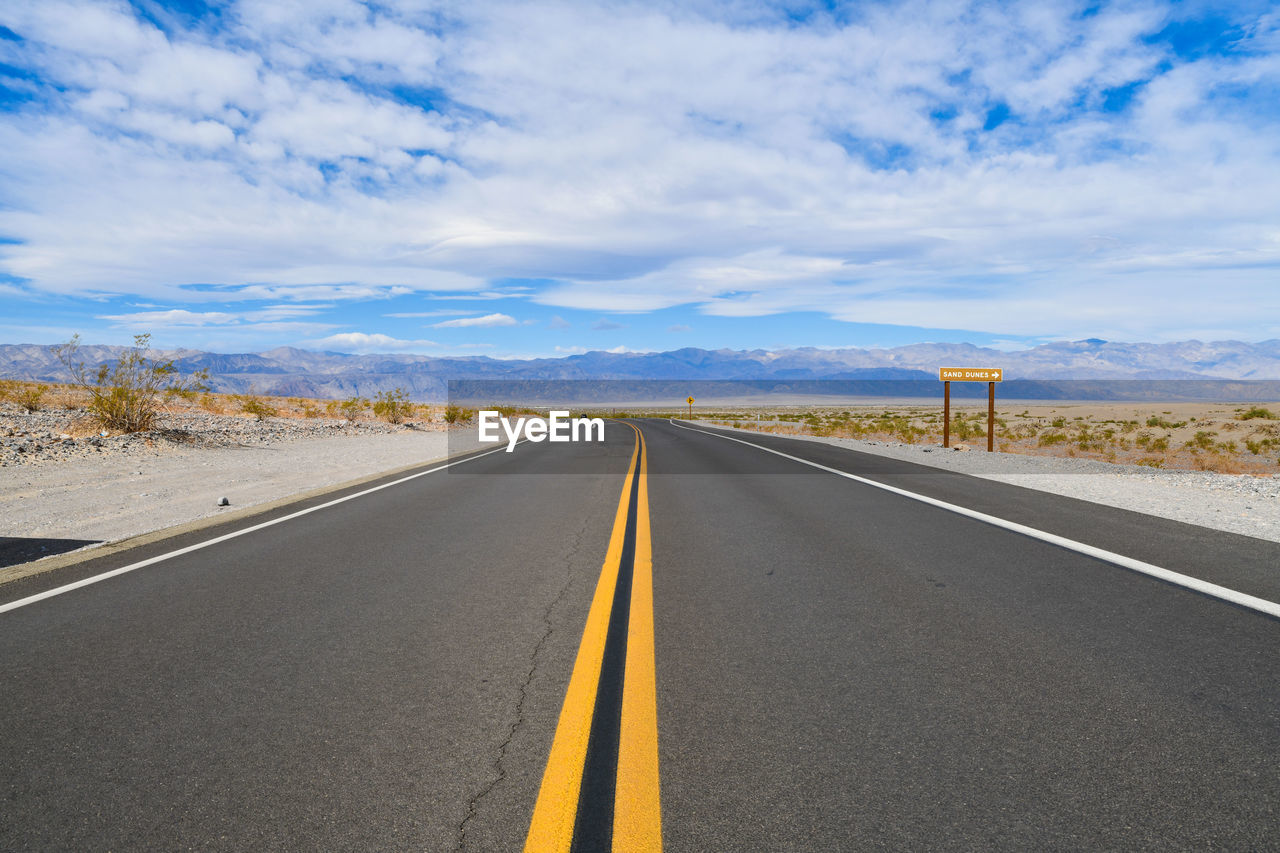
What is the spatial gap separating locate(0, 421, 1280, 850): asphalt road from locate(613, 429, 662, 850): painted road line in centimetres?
5

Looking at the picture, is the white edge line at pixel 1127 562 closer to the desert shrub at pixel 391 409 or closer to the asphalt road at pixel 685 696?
the asphalt road at pixel 685 696

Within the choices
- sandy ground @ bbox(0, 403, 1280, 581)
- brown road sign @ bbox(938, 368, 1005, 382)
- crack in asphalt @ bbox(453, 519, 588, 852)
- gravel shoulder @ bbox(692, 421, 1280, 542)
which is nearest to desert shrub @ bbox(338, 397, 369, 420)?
sandy ground @ bbox(0, 403, 1280, 581)

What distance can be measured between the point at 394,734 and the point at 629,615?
1961mm

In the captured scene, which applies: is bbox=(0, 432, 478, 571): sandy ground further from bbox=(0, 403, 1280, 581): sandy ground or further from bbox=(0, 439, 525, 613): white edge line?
bbox=(0, 439, 525, 613): white edge line

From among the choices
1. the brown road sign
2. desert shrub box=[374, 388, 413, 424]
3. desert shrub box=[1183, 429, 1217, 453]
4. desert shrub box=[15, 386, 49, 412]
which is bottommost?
desert shrub box=[1183, 429, 1217, 453]

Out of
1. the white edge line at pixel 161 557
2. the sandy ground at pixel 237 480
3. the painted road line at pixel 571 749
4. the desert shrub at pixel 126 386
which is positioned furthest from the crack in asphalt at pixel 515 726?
the desert shrub at pixel 126 386

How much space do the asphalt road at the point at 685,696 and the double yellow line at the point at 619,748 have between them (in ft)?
0.16

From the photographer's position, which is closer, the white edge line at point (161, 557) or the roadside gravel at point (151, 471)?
the white edge line at point (161, 557)

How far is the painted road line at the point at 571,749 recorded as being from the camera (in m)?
2.34

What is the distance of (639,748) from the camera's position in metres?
2.89

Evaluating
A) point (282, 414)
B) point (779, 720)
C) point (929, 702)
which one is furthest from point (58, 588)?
point (282, 414)

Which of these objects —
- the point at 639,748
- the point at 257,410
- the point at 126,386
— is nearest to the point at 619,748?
the point at 639,748

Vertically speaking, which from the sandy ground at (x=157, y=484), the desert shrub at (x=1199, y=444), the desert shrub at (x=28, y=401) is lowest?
the desert shrub at (x=1199, y=444)

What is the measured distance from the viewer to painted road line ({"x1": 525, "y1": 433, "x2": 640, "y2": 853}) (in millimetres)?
2336
